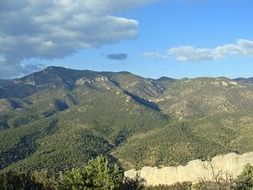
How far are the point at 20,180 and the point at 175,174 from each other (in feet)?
134

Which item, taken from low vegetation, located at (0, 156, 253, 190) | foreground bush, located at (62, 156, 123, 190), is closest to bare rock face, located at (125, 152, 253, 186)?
low vegetation, located at (0, 156, 253, 190)

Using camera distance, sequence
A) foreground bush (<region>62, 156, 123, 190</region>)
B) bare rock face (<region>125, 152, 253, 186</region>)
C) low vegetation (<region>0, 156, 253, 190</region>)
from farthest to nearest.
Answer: bare rock face (<region>125, 152, 253, 186</region>), foreground bush (<region>62, 156, 123, 190</region>), low vegetation (<region>0, 156, 253, 190</region>)

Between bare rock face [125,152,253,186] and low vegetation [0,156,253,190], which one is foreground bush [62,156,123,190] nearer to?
low vegetation [0,156,253,190]

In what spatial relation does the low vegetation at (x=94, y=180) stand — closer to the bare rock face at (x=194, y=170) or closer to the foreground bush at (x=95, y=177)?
the foreground bush at (x=95, y=177)

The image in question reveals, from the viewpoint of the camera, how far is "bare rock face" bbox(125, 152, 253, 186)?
10881 centimetres

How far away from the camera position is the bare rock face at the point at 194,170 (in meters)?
109

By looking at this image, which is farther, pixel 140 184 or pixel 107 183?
pixel 140 184

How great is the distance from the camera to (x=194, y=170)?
371ft

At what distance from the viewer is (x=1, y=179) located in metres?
84.8

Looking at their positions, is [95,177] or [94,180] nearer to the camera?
[94,180]

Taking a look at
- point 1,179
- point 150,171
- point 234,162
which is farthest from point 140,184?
point 1,179

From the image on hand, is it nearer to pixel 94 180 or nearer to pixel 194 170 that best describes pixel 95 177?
pixel 94 180

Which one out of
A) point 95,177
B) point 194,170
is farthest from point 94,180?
point 194,170

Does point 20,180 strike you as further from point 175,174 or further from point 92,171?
point 175,174
